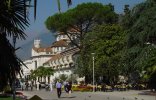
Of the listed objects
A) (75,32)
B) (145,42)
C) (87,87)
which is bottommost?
(87,87)

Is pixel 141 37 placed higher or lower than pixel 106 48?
lower

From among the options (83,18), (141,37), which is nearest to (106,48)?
(83,18)

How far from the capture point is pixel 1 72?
1157 cm

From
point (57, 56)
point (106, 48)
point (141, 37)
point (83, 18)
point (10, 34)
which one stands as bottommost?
point (10, 34)

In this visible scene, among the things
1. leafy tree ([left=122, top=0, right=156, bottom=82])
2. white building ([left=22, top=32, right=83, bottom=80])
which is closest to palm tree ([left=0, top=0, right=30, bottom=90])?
leafy tree ([left=122, top=0, right=156, bottom=82])

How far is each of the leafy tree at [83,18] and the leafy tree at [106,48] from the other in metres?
9.43

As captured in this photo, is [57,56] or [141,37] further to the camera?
[57,56]

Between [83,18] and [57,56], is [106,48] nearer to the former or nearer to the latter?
[83,18]

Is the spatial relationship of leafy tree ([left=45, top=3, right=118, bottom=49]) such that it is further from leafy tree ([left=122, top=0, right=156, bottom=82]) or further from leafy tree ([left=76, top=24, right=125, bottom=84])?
leafy tree ([left=122, top=0, right=156, bottom=82])

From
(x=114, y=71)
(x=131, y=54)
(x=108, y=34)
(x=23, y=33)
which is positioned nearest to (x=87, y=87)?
(x=114, y=71)

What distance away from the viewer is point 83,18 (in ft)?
276

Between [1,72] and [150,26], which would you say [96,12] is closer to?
[150,26]

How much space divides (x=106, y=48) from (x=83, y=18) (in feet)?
46.7

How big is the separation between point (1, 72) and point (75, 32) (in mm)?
76587
